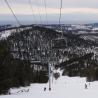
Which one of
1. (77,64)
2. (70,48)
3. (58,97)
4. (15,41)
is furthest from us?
(70,48)

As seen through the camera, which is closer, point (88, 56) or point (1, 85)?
point (1, 85)

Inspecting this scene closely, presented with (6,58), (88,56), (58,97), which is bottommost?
(58,97)

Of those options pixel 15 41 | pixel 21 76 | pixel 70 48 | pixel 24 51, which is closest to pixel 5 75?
pixel 21 76

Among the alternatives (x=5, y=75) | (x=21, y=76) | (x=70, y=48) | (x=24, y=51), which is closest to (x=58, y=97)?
(x=5, y=75)

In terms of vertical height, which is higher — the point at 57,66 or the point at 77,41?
the point at 77,41

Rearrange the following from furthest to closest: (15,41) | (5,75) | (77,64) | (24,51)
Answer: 1. (15,41)
2. (24,51)
3. (77,64)
4. (5,75)

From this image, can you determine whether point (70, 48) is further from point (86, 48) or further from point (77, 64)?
point (77, 64)

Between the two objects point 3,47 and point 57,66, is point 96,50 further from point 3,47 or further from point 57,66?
point 3,47

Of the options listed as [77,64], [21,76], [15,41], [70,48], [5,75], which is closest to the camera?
[5,75]

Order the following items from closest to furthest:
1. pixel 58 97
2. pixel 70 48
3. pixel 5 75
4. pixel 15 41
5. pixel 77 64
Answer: pixel 58 97 < pixel 5 75 < pixel 77 64 < pixel 15 41 < pixel 70 48
